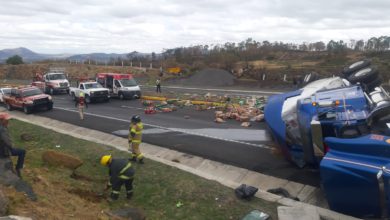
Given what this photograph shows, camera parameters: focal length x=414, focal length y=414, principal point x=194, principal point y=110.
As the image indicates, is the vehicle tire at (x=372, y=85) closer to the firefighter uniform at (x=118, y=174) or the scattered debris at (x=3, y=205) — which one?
the firefighter uniform at (x=118, y=174)

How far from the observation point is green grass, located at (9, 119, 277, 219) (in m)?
8.73

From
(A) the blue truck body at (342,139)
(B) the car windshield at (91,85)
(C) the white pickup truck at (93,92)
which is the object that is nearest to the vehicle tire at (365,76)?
(A) the blue truck body at (342,139)

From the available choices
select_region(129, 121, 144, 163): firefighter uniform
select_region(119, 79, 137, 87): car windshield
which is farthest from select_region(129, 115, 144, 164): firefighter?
select_region(119, 79, 137, 87): car windshield

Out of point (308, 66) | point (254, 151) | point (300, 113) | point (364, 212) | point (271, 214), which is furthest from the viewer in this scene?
point (308, 66)

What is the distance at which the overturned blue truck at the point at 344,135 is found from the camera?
294 inches

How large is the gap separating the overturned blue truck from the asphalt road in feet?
5.10

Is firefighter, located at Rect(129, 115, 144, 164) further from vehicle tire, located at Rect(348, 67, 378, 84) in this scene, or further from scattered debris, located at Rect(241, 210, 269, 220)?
vehicle tire, located at Rect(348, 67, 378, 84)

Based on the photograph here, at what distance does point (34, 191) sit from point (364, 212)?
6459 mm

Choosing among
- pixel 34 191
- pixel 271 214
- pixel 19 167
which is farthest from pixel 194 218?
pixel 19 167

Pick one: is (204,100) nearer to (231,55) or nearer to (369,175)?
(369,175)

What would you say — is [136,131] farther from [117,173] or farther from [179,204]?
[179,204]

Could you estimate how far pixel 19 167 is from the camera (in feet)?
30.5

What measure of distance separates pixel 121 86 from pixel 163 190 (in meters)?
23.0

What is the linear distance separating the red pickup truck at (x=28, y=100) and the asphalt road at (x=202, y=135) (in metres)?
0.59
